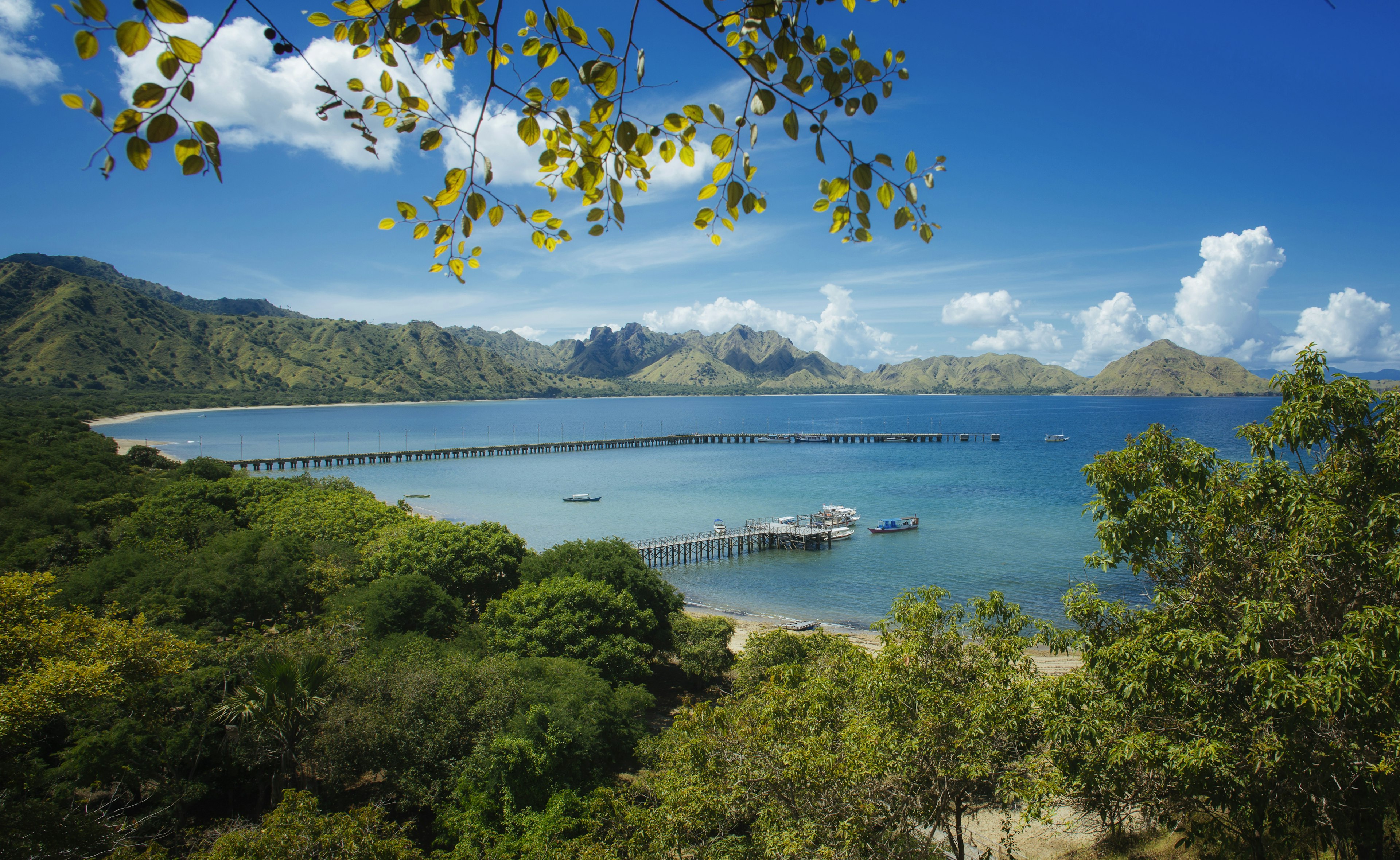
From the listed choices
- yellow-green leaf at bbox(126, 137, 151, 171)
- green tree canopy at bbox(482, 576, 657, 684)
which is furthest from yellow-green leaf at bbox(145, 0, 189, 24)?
green tree canopy at bbox(482, 576, 657, 684)

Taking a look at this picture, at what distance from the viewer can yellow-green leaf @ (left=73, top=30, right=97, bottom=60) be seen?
182cm

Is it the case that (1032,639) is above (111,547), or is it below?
above

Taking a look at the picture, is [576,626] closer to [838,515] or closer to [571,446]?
[838,515]

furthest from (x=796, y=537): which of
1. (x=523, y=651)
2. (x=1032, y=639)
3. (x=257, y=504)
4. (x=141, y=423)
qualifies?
(x=141, y=423)

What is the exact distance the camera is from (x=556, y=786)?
47.2 feet

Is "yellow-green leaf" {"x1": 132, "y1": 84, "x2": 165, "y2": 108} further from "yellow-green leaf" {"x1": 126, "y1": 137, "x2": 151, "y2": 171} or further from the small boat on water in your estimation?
the small boat on water

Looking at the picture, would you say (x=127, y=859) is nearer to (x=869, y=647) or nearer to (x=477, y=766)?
(x=477, y=766)

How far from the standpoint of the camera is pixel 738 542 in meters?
49.3

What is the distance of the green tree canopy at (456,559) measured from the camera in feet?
85.3

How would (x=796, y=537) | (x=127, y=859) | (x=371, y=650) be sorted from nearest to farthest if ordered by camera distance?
1. (x=127, y=859)
2. (x=371, y=650)
3. (x=796, y=537)

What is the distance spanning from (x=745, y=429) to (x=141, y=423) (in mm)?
126795

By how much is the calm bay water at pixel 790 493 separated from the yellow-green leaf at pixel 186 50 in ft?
112

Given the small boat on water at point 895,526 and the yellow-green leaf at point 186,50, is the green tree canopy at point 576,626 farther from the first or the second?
the small boat on water at point 895,526

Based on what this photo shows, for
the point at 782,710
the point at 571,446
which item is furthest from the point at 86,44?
the point at 571,446
